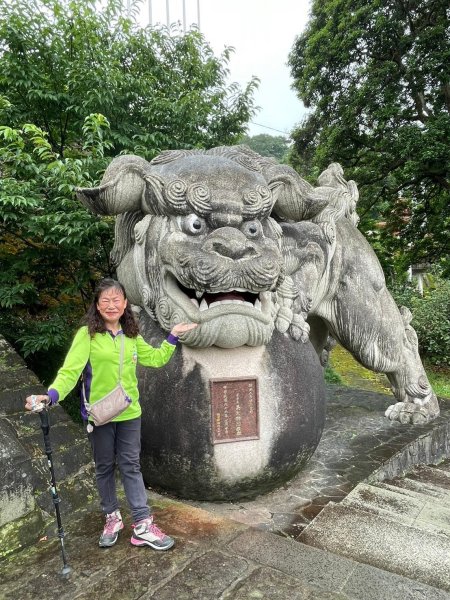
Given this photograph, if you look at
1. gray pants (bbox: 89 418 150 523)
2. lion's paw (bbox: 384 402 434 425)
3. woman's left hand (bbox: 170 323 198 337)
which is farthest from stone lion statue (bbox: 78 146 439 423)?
lion's paw (bbox: 384 402 434 425)

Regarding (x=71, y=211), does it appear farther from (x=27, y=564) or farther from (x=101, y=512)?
(x=27, y=564)

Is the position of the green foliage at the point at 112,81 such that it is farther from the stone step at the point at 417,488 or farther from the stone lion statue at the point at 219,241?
the stone step at the point at 417,488

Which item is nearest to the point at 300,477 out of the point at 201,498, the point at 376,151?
the point at 201,498

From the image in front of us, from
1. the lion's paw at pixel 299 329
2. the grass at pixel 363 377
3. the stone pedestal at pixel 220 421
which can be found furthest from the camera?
the grass at pixel 363 377

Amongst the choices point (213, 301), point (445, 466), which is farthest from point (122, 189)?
point (445, 466)

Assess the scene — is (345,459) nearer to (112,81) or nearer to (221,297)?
(221,297)

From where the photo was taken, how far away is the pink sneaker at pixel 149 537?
2.65m

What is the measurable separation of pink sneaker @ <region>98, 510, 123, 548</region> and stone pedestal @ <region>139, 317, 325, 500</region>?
570mm

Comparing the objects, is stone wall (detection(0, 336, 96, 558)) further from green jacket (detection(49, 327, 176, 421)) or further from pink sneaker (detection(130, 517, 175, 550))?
green jacket (detection(49, 327, 176, 421))

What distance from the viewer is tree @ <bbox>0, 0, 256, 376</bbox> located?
4.59 metres

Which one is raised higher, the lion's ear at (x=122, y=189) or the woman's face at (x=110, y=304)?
the lion's ear at (x=122, y=189)

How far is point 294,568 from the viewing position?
2.50m

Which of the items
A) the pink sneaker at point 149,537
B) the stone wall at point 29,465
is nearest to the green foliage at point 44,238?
the stone wall at point 29,465

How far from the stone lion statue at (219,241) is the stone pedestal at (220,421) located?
0.61ft
